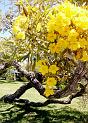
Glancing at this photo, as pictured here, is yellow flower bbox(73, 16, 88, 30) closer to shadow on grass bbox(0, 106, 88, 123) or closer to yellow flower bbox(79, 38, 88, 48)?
yellow flower bbox(79, 38, 88, 48)

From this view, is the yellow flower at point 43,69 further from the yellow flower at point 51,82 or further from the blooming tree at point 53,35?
the yellow flower at point 51,82

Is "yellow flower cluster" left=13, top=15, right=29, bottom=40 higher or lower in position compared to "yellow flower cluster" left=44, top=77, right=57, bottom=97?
higher

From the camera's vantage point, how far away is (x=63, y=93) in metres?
3.89

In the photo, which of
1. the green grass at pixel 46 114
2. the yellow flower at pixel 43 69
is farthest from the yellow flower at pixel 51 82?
the green grass at pixel 46 114

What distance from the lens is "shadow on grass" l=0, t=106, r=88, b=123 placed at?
10.5m

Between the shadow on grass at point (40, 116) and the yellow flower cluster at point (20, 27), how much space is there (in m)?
7.78

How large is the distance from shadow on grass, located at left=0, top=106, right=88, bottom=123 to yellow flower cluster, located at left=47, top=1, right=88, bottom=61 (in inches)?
320

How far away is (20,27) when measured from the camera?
101 inches

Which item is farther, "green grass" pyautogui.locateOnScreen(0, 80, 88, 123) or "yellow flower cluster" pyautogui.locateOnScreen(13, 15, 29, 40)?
"green grass" pyautogui.locateOnScreen(0, 80, 88, 123)

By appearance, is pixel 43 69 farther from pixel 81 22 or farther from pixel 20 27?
pixel 81 22

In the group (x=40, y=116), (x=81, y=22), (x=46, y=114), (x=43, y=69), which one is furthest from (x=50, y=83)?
(x=46, y=114)

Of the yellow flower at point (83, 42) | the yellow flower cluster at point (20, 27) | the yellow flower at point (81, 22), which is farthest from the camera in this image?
the yellow flower cluster at point (20, 27)

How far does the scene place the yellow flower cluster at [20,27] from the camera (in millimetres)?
2515

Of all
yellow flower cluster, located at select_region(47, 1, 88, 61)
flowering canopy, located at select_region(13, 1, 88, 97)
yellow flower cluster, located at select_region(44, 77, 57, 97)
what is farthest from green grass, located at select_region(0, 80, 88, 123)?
yellow flower cluster, located at select_region(47, 1, 88, 61)
